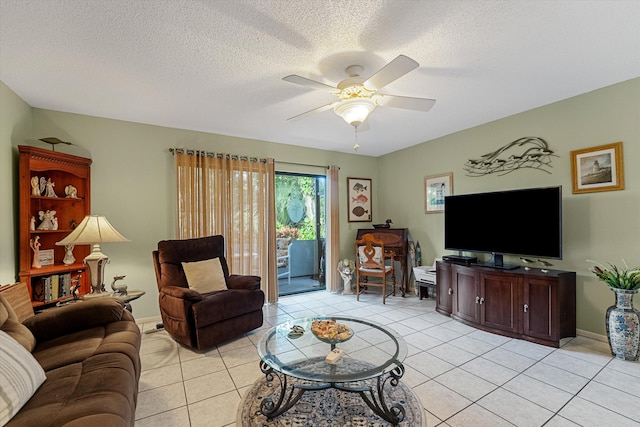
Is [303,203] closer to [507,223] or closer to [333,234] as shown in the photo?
[333,234]

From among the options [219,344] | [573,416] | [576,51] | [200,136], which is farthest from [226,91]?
[573,416]

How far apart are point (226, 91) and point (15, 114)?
204cm

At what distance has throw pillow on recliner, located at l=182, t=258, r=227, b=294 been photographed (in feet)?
10.2

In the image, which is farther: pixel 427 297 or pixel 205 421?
pixel 427 297

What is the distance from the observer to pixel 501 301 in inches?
120

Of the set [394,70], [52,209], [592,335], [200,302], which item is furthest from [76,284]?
[592,335]

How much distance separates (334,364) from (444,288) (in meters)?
2.45

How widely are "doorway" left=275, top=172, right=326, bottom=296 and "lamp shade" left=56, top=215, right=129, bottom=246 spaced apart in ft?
7.84

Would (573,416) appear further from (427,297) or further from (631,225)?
(427,297)

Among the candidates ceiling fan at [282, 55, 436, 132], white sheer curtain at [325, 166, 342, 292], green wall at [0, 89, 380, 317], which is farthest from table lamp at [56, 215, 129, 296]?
white sheer curtain at [325, 166, 342, 292]

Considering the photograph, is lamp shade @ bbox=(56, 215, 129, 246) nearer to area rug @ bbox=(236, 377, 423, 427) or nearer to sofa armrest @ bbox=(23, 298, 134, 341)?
sofa armrest @ bbox=(23, 298, 134, 341)

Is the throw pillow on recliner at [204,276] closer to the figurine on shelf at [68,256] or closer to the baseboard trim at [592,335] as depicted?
the figurine on shelf at [68,256]

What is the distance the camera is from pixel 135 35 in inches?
73.7

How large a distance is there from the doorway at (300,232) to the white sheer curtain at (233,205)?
1.32 ft
